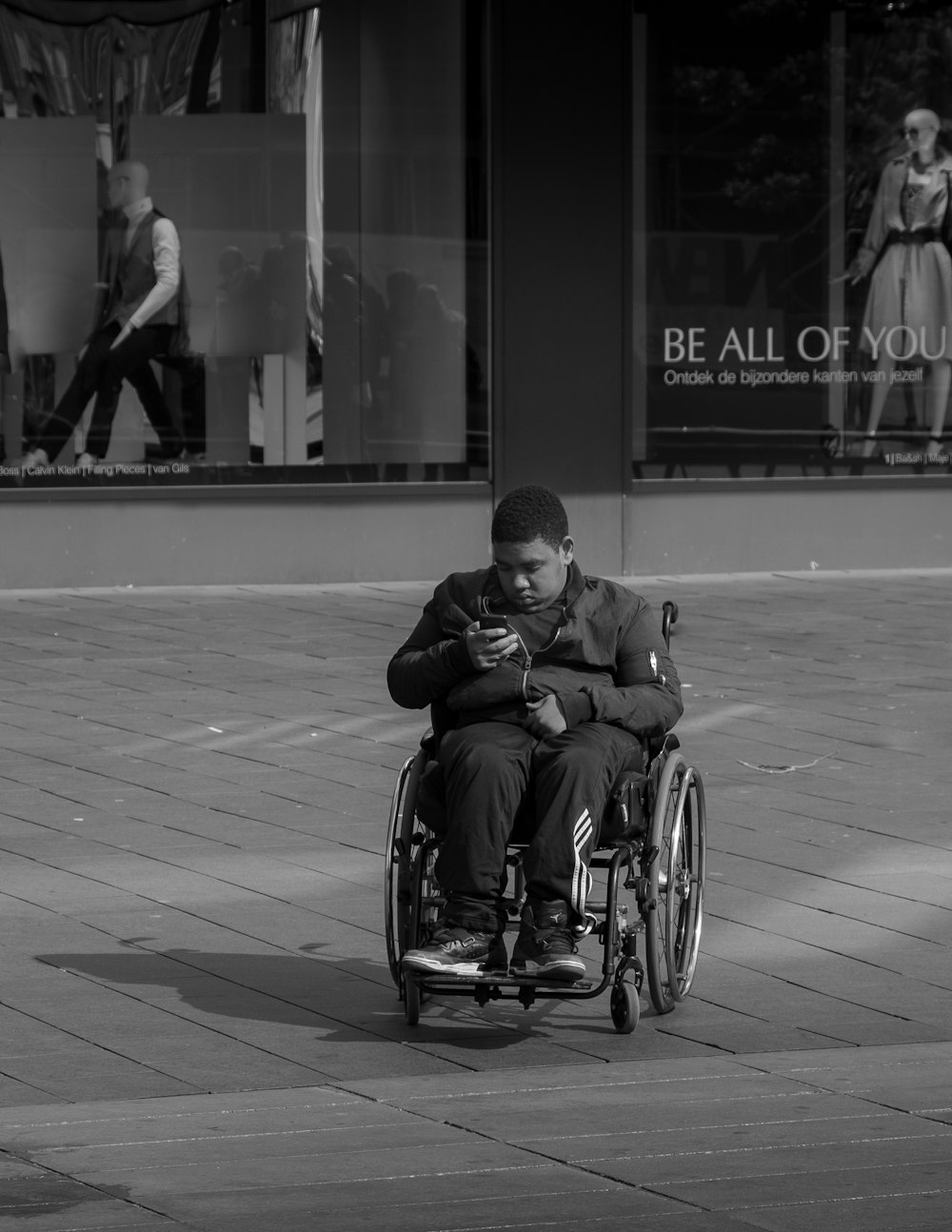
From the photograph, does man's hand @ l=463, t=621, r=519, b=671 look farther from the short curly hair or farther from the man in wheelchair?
the short curly hair

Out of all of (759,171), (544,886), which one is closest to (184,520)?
(759,171)

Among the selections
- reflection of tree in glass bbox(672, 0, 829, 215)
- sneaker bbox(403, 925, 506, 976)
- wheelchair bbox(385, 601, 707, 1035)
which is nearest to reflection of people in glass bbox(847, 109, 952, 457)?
reflection of tree in glass bbox(672, 0, 829, 215)

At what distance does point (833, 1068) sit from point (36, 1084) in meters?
1.80

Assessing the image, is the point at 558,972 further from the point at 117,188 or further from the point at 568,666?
the point at 117,188

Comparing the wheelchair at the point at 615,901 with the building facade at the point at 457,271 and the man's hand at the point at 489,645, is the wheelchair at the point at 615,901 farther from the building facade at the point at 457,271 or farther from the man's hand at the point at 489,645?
the building facade at the point at 457,271

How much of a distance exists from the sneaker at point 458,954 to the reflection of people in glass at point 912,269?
9.69 meters

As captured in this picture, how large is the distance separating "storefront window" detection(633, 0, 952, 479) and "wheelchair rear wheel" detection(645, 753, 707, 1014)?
27.9 feet

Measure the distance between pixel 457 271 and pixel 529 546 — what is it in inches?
343

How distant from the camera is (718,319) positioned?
1438 centimetres

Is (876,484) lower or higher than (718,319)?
lower

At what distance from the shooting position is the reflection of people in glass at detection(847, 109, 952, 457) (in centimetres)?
1455

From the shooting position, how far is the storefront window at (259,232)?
13.8 meters

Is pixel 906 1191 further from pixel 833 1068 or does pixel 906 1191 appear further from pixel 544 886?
pixel 544 886

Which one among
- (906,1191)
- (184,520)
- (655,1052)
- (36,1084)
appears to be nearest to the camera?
(906,1191)
